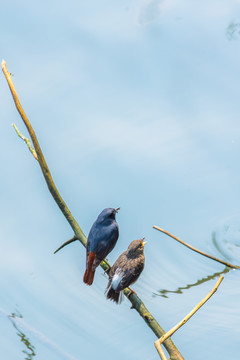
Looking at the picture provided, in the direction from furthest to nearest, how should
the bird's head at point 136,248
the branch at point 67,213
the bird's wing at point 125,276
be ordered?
the bird's head at point 136,248
the bird's wing at point 125,276
the branch at point 67,213

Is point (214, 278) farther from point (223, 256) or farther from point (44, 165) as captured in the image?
point (44, 165)

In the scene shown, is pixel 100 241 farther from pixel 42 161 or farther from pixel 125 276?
pixel 42 161

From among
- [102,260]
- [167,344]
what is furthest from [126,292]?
[167,344]

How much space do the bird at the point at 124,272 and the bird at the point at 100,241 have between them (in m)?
0.11

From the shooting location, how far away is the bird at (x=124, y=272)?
4.20 m

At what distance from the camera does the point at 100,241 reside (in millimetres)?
4297

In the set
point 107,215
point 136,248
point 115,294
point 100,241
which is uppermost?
point 107,215

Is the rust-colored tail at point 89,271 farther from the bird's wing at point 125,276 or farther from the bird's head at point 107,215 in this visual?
the bird's head at point 107,215

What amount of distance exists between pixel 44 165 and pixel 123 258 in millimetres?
855

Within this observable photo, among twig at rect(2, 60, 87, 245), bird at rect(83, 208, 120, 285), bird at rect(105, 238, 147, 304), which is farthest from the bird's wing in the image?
twig at rect(2, 60, 87, 245)

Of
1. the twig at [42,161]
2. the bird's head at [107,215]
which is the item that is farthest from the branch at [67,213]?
the bird's head at [107,215]

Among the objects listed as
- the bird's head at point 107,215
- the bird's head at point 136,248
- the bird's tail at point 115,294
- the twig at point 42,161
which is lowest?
the bird's tail at point 115,294

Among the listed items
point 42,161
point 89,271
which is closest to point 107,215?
point 89,271

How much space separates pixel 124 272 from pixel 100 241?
23 cm
